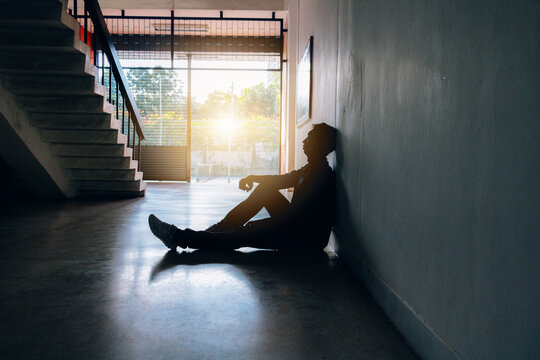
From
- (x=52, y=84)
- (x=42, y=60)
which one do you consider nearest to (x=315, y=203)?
(x=42, y=60)

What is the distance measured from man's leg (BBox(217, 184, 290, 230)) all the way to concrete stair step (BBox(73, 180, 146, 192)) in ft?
11.5

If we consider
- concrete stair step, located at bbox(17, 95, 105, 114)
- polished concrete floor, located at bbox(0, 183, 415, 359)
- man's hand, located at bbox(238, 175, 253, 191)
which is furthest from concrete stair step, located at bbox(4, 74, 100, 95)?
man's hand, located at bbox(238, 175, 253, 191)

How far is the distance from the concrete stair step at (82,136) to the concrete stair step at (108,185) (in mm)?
950

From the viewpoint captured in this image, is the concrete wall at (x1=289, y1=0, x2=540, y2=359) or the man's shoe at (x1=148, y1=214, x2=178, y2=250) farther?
the man's shoe at (x1=148, y1=214, x2=178, y2=250)

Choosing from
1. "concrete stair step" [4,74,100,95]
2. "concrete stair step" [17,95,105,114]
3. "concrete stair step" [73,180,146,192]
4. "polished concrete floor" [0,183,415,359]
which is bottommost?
"polished concrete floor" [0,183,415,359]

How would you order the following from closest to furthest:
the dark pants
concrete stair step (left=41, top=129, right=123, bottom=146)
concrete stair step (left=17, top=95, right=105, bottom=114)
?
1. the dark pants
2. concrete stair step (left=17, top=95, right=105, bottom=114)
3. concrete stair step (left=41, top=129, right=123, bottom=146)

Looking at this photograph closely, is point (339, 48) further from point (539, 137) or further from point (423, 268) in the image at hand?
point (539, 137)

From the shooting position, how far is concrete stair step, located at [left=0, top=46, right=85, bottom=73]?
13.1ft

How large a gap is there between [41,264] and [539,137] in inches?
102

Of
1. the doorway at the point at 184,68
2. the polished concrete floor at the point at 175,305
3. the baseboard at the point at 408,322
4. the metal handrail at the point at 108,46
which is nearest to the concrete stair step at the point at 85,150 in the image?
the metal handrail at the point at 108,46

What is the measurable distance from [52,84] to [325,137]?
10.6ft

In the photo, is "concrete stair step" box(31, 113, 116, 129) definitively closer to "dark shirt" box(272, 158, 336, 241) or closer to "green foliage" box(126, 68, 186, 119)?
"dark shirt" box(272, 158, 336, 241)

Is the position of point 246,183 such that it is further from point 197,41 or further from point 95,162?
point 197,41

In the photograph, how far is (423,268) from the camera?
1.38 meters
